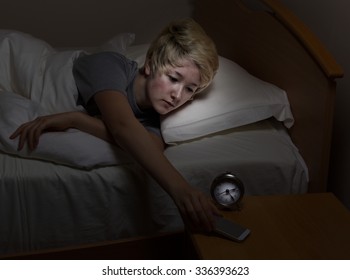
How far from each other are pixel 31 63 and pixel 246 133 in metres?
0.71

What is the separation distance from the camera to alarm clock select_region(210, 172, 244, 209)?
1.11 m

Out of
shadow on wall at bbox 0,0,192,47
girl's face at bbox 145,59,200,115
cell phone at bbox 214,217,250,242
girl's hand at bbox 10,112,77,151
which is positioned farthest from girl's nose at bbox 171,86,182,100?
shadow on wall at bbox 0,0,192,47

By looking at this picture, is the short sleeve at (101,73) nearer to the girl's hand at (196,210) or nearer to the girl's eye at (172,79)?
the girl's eye at (172,79)

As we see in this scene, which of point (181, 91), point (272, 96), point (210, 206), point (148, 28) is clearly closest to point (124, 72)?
point (181, 91)

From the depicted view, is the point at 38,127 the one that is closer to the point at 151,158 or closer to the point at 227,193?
the point at 151,158

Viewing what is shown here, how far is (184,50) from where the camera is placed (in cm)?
137

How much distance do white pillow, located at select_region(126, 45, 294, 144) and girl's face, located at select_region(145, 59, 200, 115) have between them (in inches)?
2.4

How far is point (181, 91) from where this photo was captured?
136cm

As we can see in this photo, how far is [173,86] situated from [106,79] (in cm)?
18

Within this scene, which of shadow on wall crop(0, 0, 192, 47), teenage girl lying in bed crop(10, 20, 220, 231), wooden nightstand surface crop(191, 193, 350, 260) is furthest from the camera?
shadow on wall crop(0, 0, 192, 47)

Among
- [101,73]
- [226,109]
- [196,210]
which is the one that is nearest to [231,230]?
[196,210]

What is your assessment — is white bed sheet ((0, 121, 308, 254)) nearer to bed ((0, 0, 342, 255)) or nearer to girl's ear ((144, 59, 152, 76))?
bed ((0, 0, 342, 255))
